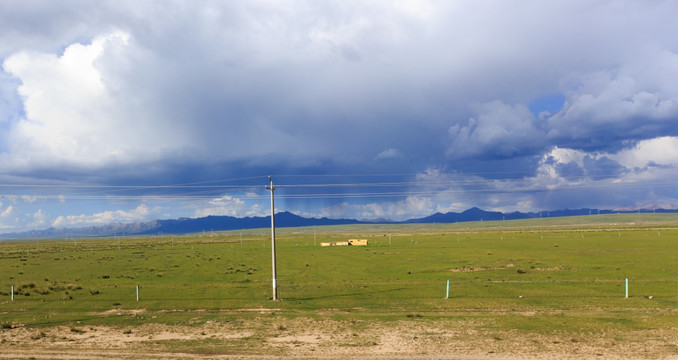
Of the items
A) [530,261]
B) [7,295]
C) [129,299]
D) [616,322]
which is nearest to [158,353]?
[129,299]

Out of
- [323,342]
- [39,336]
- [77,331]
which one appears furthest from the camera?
[77,331]

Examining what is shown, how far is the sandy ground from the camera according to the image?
22.0 meters

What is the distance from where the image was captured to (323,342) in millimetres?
24719

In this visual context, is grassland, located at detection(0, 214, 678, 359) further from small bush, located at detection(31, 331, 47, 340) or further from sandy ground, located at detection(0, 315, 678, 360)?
small bush, located at detection(31, 331, 47, 340)

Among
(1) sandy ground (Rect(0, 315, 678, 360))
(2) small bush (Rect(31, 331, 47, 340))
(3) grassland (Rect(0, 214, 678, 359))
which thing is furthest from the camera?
(2) small bush (Rect(31, 331, 47, 340))

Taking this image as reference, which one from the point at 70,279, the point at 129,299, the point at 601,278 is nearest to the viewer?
the point at 129,299

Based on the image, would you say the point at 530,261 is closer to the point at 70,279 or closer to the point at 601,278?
the point at 601,278

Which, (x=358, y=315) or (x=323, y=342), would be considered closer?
(x=323, y=342)

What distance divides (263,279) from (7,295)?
25.2 m

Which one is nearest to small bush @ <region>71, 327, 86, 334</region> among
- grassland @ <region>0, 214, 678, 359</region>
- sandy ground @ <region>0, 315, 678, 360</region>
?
sandy ground @ <region>0, 315, 678, 360</region>

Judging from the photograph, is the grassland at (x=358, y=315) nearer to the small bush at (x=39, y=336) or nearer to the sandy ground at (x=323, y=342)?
the sandy ground at (x=323, y=342)

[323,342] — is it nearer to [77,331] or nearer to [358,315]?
[358,315]

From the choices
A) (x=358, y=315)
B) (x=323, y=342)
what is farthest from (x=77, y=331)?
(x=358, y=315)

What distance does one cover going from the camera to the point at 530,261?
7094cm
